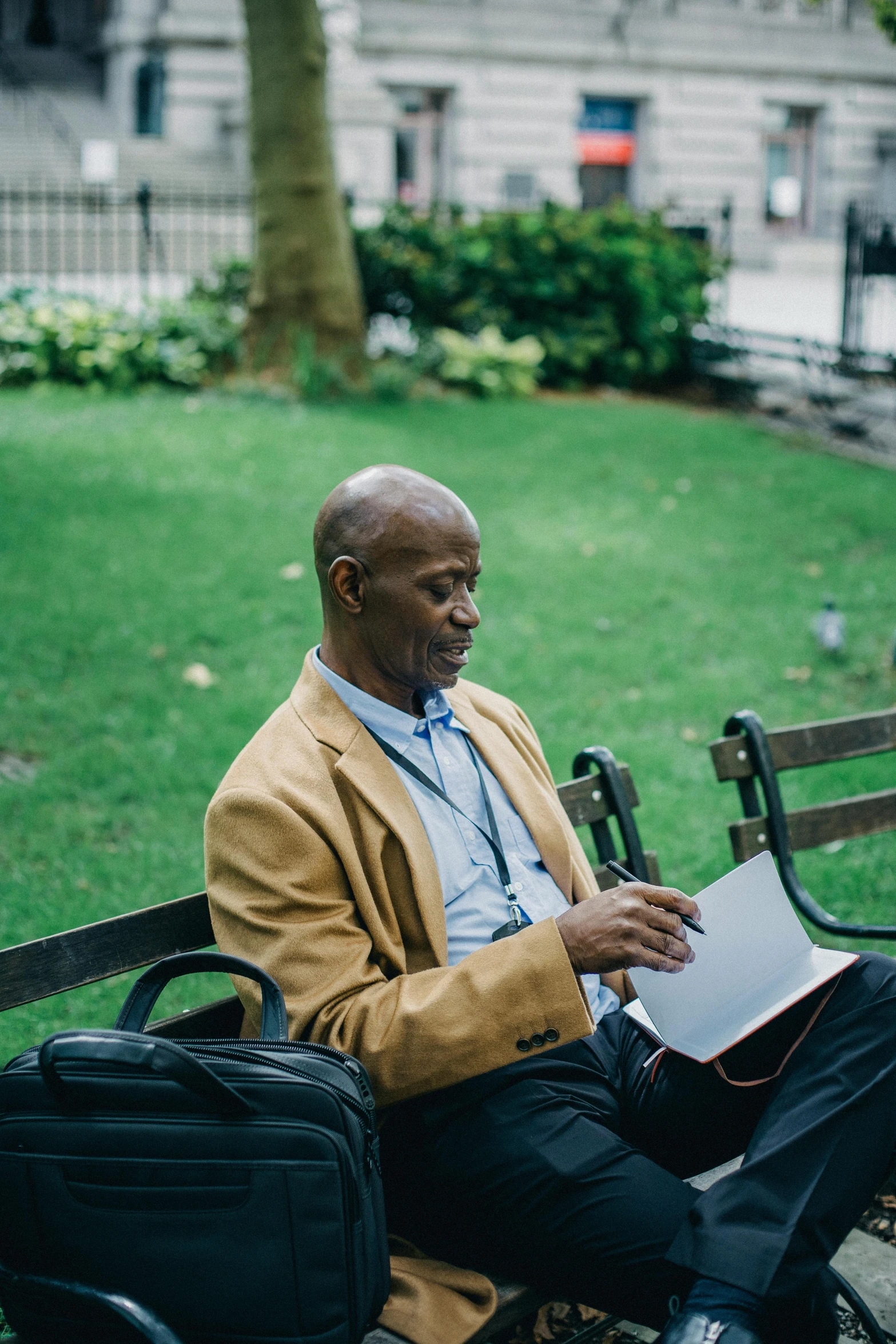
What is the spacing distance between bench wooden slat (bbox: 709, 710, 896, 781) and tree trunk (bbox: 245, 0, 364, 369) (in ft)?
30.8

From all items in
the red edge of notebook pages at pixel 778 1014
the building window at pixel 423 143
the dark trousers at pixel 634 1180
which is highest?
the building window at pixel 423 143

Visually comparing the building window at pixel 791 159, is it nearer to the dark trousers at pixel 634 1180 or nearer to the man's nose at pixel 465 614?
the man's nose at pixel 465 614

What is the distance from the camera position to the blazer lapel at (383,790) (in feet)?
8.16

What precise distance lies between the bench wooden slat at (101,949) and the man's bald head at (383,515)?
28.0 inches

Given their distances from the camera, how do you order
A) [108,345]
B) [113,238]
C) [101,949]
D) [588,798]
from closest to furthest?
[101,949], [588,798], [108,345], [113,238]

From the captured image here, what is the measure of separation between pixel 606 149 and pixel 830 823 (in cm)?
3164

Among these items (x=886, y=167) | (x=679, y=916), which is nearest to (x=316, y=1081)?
(x=679, y=916)

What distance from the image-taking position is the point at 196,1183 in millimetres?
1963

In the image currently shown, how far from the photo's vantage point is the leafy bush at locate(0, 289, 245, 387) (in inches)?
486

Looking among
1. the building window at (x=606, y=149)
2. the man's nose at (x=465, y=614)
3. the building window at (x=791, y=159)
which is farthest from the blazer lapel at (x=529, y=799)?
the building window at (x=791, y=159)

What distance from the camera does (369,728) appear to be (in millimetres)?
2684

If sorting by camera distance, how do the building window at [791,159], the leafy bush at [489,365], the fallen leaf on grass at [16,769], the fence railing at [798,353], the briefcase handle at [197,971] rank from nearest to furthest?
the briefcase handle at [197,971] < the fallen leaf on grass at [16,769] < the fence railing at [798,353] < the leafy bush at [489,365] < the building window at [791,159]

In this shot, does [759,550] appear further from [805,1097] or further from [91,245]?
[91,245]

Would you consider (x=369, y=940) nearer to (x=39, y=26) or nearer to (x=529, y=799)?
(x=529, y=799)
